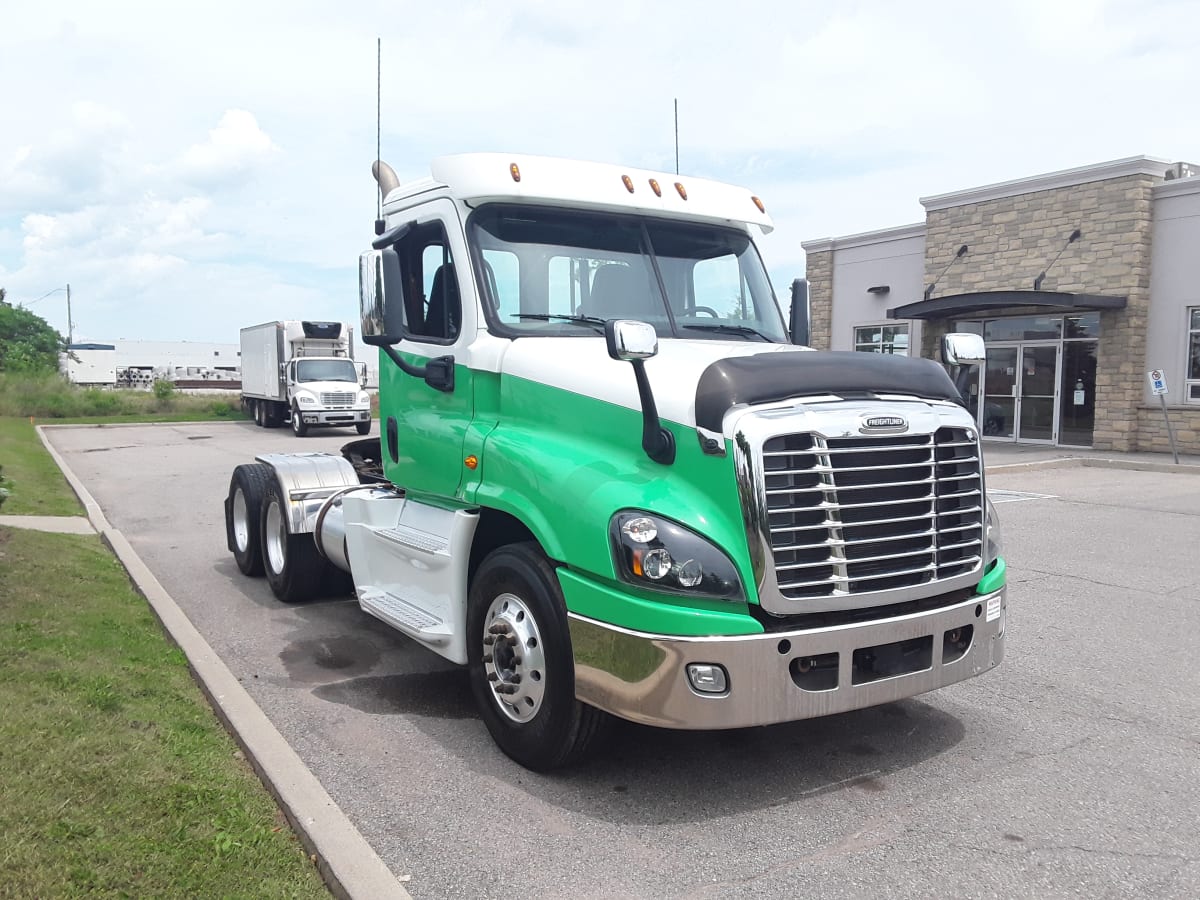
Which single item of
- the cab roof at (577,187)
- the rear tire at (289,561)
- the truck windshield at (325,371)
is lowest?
the rear tire at (289,561)

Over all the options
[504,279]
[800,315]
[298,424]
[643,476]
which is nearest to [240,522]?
[504,279]

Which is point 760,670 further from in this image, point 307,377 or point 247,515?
point 307,377

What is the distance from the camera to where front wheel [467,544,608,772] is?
13.2ft

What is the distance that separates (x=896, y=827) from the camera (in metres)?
3.77

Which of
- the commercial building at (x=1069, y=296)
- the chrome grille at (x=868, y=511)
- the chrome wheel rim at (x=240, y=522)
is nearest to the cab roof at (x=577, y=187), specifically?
the chrome grille at (x=868, y=511)

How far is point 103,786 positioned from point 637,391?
2536mm

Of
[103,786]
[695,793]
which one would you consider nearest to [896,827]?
[695,793]

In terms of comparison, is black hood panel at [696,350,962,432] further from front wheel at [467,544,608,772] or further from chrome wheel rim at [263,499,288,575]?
chrome wheel rim at [263,499,288,575]

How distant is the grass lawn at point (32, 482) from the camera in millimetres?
11219

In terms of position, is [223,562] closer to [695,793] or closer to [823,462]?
[695,793]

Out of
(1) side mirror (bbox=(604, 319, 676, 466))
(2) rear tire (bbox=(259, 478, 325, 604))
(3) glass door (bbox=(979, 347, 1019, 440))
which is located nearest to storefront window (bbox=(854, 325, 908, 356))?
(3) glass door (bbox=(979, 347, 1019, 440))

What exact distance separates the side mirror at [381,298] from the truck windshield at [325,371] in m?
24.7

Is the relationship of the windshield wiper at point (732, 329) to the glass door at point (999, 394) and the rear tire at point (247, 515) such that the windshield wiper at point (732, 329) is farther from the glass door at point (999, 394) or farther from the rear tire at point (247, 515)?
the glass door at point (999, 394)

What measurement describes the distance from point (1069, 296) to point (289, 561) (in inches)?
670
